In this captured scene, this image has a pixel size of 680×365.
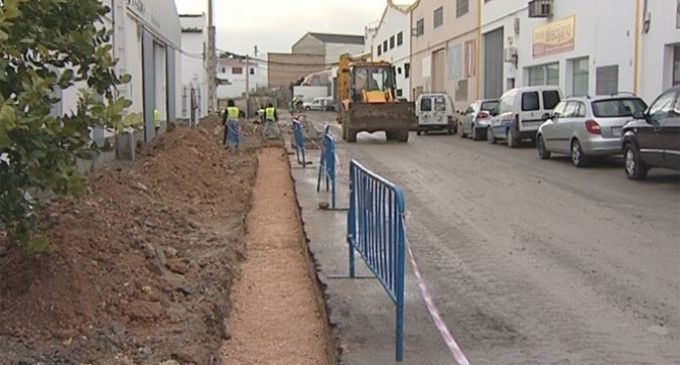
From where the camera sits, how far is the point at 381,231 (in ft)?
20.3

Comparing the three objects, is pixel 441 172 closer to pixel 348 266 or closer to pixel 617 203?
pixel 617 203

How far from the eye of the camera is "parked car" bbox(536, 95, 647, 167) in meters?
17.1

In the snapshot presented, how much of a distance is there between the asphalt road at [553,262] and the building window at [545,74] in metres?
12.0

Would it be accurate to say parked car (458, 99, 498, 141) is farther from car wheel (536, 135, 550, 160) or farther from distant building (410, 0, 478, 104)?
car wheel (536, 135, 550, 160)

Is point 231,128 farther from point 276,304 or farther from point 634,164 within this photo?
point 276,304

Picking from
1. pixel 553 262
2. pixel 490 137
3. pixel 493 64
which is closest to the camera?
pixel 553 262

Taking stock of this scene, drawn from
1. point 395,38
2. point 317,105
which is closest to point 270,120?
point 395,38

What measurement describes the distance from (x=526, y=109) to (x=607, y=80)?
2548 millimetres

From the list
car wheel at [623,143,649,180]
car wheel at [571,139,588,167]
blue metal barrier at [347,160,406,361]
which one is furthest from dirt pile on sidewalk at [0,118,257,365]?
car wheel at [571,139,588,167]

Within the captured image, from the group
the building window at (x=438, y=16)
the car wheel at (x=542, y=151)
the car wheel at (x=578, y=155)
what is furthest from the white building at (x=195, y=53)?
the car wheel at (x=578, y=155)

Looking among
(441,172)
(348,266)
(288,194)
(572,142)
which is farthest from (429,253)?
(572,142)

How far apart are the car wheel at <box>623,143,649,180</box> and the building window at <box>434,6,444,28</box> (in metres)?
32.3

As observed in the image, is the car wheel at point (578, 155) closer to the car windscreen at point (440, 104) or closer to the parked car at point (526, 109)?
the parked car at point (526, 109)

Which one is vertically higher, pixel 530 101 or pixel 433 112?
pixel 530 101
